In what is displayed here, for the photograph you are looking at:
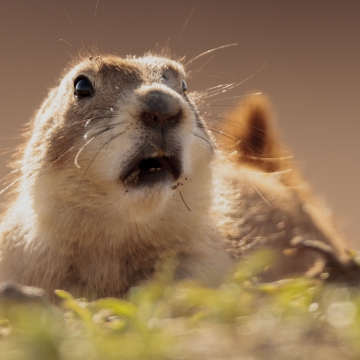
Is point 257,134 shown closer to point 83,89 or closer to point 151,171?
point 83,89

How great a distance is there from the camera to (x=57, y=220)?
330cm

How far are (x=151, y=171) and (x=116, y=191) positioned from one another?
25 centimetres

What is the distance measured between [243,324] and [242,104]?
431 cm

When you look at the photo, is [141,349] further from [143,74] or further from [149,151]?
[143,74]

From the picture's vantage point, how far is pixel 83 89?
3.66 metres

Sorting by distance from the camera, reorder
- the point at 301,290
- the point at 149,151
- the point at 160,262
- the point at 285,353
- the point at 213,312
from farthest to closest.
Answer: the point at 160,262 < the point at 149,151 < the point at 301,290 < the point at 213,312 < the point at 285,353

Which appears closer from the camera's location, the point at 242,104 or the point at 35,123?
the point at 35,123

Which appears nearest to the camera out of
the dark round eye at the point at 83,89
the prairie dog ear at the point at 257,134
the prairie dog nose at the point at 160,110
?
the prairie dog nose at the point at 160,110

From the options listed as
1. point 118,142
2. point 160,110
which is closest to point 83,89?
point 118,142

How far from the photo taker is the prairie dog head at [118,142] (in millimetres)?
2934

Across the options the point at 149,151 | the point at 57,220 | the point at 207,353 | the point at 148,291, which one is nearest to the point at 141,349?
the point at 207,353

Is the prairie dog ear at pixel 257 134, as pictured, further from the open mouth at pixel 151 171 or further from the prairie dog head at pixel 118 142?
the open mouth at pixel 151 171

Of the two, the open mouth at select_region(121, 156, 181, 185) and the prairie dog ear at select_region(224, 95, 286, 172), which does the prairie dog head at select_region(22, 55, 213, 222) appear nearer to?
the open mouth at select_region(121, 156, 181, 185)

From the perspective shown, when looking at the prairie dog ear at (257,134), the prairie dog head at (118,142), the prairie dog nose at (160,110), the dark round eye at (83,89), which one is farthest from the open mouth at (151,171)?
the prairie dog ear at (257,134)
